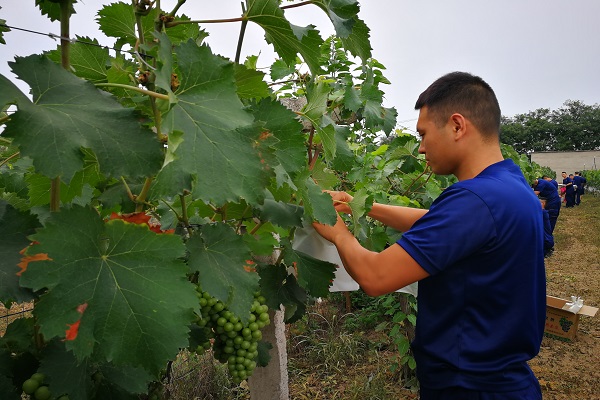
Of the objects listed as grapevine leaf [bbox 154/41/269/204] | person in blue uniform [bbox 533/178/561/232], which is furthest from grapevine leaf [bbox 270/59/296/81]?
person in blue uniform [bbox 533/178/561/232]

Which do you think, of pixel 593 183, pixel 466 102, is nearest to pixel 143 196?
pixel 466 102

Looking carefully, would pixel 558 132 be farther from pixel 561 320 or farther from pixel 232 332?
pixel 232 332

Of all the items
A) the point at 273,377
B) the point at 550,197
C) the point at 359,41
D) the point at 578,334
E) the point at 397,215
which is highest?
the point at 359,41

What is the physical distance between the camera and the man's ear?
70.1 inches

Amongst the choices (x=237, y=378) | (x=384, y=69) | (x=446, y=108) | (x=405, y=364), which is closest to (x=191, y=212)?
(x=237, y=378)

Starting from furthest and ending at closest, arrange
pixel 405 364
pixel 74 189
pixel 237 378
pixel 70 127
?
pixel 405 364
pixel 237 378
pixel 74 189
pixel 70 127

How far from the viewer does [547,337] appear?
20.8 ft

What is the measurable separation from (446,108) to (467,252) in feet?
1.82

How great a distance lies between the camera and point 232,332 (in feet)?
4.55

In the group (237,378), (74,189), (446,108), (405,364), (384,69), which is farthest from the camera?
(405,364)

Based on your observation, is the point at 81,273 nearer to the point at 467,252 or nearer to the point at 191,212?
the point at 191,212

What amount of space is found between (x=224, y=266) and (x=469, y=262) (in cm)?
90

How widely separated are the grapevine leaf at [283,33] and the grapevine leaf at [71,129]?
44cm

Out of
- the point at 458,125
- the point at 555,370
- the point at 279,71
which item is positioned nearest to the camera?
the point at 458,125
